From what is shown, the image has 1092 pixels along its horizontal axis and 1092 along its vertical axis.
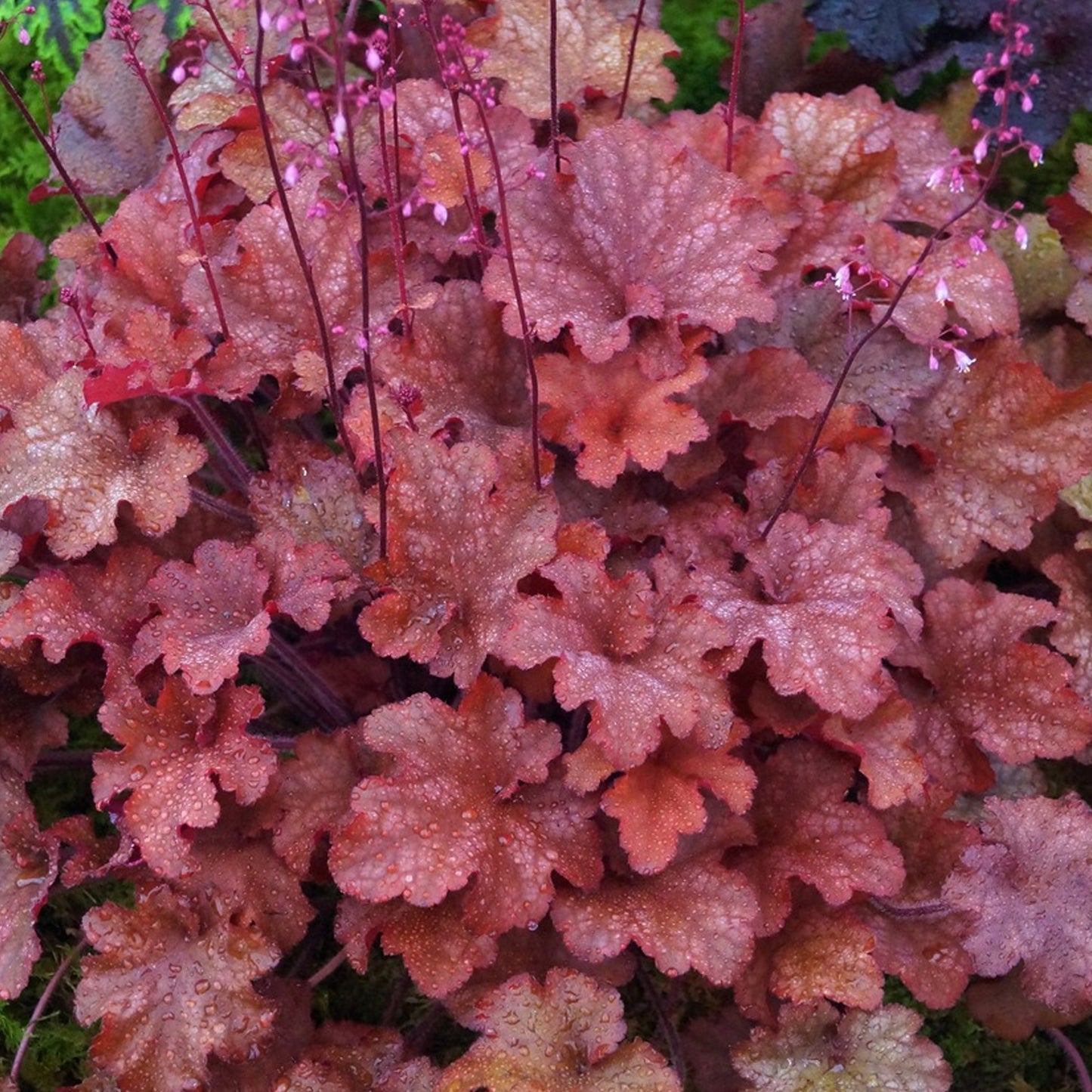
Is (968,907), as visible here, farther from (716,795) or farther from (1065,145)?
(1065,145)

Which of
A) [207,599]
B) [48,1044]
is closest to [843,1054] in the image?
[207,599]

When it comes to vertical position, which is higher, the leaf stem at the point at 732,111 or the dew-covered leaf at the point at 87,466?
the leaf stem at the point at 732,111

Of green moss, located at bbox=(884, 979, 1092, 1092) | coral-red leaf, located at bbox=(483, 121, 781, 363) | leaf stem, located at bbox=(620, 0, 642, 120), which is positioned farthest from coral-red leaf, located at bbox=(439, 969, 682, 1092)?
leaf stem, located at bbox=(620, 0, 642, 120)

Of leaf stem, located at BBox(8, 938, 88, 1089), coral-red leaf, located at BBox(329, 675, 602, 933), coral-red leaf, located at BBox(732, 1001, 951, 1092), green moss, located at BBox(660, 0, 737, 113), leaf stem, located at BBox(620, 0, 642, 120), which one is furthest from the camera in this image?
green moss, located at BBox(660, 0, 737, 113)

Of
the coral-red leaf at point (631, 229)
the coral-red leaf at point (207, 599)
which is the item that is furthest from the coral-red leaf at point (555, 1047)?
the coral-red leaf at point (631, 229)

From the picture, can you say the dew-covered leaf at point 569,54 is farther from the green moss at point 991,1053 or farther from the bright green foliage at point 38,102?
the green moss at point 991,1053

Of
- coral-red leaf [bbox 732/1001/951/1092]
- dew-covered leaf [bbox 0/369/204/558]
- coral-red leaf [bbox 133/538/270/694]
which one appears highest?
dew-covered leaf [bbox 0/369/204/558]

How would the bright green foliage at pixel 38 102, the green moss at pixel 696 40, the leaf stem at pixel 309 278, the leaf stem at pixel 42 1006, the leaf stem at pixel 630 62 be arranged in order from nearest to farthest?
the leaf stem at pixel 309 278 → the leaf stem at pixel 42 1006 → the leaf stem at pixel 630 62 → the bright green foliage at pixel 38 102 → the green moss at pixel 696 40

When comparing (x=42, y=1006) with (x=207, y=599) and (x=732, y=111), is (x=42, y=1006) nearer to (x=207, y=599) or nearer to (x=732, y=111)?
(x=207, y=599)

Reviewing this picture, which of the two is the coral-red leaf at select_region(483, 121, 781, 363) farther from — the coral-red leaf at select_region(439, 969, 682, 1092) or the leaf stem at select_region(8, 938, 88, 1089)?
the leaf stem at select_region(8, 938, 88, 1089)
